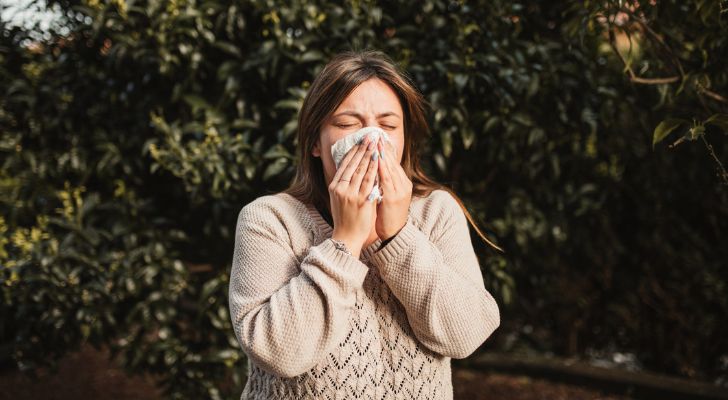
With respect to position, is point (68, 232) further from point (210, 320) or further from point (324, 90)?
point (324, 90)

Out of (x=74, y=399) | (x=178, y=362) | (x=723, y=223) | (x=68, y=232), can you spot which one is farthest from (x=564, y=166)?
(x=74, y=399)

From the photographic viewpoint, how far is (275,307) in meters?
1.54

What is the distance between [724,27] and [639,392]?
2.34 m

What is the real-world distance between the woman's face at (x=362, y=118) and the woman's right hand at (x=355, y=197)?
16 centimetres

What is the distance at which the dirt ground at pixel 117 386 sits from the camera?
12.5 ft

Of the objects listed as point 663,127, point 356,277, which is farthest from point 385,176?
point 663,127

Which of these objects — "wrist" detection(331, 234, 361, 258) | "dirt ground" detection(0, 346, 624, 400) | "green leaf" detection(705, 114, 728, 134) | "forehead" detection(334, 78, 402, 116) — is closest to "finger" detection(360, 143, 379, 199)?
"wrist" detection(331, 234, 361, 258)

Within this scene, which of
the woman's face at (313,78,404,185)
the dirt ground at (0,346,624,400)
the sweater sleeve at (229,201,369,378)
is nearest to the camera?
the sweater sleeve at (229,201,369,378)

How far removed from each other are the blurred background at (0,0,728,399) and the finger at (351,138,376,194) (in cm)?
107

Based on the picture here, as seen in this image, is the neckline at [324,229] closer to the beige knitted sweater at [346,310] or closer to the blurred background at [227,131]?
the beige knitted sweater at [346,310]

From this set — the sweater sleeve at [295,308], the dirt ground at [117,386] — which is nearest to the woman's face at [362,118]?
the sweater sleeve at [295,308]

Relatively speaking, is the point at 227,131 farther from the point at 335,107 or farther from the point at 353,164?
the point at 353,164

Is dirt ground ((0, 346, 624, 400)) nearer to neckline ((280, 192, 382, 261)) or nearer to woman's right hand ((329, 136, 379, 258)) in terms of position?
neckline ((280, 192, 382, 261))

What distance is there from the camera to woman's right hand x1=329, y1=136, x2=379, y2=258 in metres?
1.59
